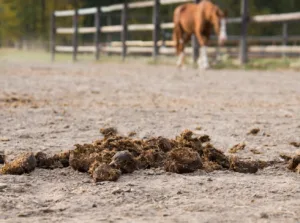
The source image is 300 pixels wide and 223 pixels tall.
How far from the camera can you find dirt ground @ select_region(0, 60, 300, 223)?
7.25ft

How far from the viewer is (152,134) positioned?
4070 mm

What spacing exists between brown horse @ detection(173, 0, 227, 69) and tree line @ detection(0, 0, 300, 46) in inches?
547

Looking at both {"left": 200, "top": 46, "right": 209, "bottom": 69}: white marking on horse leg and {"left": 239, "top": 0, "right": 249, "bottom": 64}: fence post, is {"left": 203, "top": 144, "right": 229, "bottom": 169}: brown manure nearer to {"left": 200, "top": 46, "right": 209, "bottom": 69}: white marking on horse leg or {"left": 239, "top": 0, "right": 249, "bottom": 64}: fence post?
{"left": 200, "top": 46, "right": 209, "bottom": 69}: white marking on horse leg

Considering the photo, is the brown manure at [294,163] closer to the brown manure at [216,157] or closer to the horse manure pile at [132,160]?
the horse manure pile at [132,160]

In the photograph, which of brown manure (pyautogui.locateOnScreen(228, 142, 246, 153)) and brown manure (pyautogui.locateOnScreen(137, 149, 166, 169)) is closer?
brown manure (pyautogui.locateOnScreen(137, 149, 166, 169))


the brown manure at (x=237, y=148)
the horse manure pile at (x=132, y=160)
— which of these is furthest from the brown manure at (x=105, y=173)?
the brown manure at (x=237, y=148)

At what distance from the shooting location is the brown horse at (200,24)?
1249 centimetres

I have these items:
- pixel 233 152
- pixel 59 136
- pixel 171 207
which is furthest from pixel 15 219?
pixel 59 136

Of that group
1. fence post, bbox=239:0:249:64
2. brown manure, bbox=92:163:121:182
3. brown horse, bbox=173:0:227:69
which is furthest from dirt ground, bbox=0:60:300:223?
fence post, bbox=239:0:249:64

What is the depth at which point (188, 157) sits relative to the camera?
290 cm

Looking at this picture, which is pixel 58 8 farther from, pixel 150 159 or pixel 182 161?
pixel 182 161

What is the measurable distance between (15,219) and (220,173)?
3.56ft

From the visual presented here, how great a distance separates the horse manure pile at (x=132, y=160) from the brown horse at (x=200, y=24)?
9276 millimetres

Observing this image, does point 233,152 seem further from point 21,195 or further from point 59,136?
point 21,195
